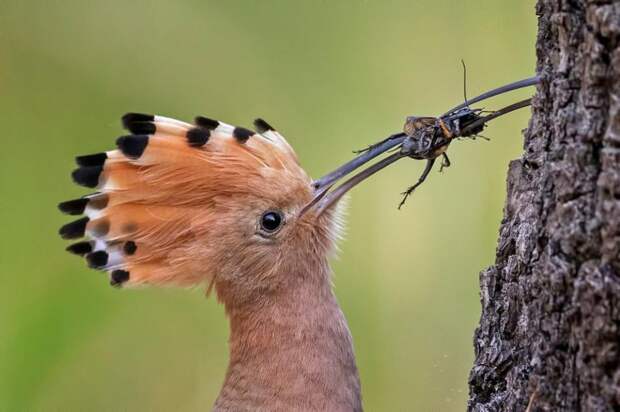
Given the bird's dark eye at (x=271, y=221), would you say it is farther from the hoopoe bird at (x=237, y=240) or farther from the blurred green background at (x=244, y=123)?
the blurred green background at (x=244, y=123)

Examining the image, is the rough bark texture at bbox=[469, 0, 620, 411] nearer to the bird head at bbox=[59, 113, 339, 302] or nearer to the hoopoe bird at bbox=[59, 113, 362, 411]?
the hoopoe bird at bbox=[59, 113, 362, 411]

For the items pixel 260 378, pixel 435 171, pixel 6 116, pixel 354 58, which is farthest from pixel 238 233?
pixel 6 116

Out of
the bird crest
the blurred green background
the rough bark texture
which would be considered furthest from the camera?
the blurred green background

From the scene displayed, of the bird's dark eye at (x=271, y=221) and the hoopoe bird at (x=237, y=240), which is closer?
the hoopoe bird at (x=237, y=240)

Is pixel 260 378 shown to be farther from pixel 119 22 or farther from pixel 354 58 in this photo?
pixel 119 22

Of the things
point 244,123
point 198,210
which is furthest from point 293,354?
point 244,123

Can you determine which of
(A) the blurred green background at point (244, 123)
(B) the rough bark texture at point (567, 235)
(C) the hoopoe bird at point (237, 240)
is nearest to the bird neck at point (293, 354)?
(C) the hoopoe bird at point (237, 240)

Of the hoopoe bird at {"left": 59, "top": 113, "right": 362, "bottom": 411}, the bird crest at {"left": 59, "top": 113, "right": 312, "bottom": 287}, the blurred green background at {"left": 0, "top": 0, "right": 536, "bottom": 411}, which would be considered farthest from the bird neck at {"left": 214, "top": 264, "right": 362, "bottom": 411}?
the blurred green background at {"left": 0, "top": 0, "right": 536, "bottom": 411}

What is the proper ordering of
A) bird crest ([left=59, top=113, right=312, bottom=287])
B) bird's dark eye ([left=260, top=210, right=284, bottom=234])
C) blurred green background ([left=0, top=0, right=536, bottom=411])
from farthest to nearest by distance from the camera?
1. blurred green background ([left=0, top=0, right=536, bottom=411])
2. bird's dark eye ([left=260, top=210, right=284, bottom=234])
3. bird crest ([left=59, top=113, right=312, bottom=287])
